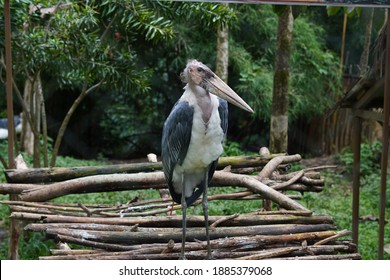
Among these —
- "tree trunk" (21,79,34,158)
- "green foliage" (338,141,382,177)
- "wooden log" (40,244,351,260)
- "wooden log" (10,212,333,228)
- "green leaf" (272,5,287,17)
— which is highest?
"green leaf" (272,5,287,17)

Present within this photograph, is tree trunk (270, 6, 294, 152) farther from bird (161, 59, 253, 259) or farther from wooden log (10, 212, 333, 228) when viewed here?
bird (161, 59, 253, 259)

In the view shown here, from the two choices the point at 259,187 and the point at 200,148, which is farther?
the point at 259,187

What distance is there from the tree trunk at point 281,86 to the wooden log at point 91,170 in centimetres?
8

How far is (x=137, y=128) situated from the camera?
3.12 m

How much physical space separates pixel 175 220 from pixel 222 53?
30.8 inches

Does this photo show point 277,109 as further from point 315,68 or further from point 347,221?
point 347,221

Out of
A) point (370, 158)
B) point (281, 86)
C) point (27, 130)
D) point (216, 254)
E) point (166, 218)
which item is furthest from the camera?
point (370, 158)

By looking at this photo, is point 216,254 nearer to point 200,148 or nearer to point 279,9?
point 200,148

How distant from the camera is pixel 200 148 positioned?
9.07 ft

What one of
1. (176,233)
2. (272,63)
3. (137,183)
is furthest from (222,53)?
(176,233)

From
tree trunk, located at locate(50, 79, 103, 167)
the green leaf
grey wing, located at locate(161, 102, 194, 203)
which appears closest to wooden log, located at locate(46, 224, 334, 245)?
grey wing, located at locate(161, 102, 194, 203)

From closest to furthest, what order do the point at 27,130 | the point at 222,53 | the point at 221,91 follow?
the point at 221,91
the point at 222,53
the point at 27,130

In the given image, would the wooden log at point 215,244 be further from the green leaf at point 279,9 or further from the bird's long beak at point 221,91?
the green leaf at point 279,9

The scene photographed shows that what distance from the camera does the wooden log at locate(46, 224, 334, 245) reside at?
294 cm
